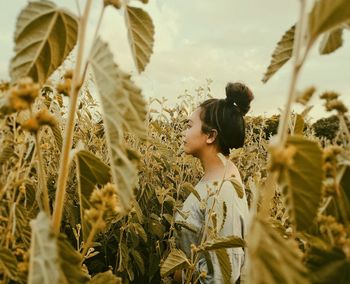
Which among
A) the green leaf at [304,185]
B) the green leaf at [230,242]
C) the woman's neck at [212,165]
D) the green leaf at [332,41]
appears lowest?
the green leaf at [230,242]

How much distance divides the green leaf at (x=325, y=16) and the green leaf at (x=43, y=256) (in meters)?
0.48

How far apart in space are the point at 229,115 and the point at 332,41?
2888 millimetres

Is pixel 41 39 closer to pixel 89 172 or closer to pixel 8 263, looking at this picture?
pixel 89 172

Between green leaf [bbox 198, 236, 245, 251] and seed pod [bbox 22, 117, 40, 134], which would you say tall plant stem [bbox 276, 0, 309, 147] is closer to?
seed pod [bbox 22, 117, 40, 134]

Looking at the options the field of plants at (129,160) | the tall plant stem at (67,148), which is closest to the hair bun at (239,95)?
the field of plants at (129,160)

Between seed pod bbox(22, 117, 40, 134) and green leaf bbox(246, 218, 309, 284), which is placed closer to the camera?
green leaf bbox(246, 218, 309, 284)

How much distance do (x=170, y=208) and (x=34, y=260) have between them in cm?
304

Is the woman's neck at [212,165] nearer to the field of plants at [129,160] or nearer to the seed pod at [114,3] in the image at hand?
the field of plants at [129,160]

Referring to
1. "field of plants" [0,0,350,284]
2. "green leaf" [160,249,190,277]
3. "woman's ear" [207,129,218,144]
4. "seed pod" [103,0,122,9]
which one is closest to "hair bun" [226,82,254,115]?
"woman's ear" [207,129,218,144]

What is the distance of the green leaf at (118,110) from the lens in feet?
2.39

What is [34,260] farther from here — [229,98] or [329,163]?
[229,98]

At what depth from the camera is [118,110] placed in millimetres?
743

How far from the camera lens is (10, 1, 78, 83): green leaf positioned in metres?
0.88

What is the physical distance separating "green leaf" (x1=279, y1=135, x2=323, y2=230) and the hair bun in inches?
122
